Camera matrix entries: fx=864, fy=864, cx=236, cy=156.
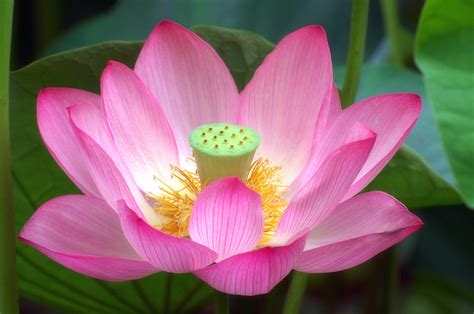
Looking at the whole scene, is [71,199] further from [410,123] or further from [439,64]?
[439,64]

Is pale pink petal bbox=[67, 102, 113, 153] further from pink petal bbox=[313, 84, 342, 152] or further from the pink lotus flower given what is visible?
pink petal bbox=[313, 84, 342, 152]

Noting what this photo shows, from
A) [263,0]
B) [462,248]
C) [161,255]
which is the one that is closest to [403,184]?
[161,255]

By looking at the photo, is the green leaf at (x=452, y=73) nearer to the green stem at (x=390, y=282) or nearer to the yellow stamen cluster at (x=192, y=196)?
the yellow stamen cluster at (x=192, y=196)

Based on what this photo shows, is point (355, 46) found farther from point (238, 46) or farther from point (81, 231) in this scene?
point (81, 231)

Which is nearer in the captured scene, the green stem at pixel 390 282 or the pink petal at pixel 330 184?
the pink petal at pixel 330 184

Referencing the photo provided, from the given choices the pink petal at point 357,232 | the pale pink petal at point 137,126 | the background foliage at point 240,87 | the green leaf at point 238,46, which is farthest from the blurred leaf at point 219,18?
the pink petal at point 357,232
